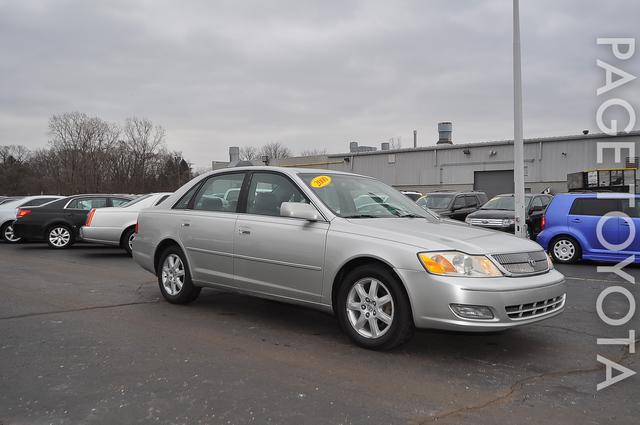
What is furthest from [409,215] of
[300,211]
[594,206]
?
[594,206]

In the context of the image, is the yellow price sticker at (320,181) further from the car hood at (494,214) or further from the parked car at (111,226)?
the car hood at (494,214)

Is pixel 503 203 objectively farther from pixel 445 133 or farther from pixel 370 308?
pixel 445 133

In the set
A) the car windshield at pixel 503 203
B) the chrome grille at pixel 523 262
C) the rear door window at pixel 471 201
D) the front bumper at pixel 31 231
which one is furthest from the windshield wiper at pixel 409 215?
the rear door window at pixel 471 201

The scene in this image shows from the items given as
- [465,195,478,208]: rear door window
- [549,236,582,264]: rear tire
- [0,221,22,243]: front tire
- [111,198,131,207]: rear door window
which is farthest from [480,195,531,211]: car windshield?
[0,221,22,243]: front tire

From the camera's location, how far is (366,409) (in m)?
3.29

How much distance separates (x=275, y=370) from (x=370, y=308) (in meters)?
0.98

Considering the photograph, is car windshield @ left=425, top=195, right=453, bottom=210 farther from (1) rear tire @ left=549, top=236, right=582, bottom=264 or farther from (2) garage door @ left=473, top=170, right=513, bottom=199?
(2) garage door @ left=473, top=170, right=513, bottom=199

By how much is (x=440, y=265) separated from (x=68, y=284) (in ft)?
19.8

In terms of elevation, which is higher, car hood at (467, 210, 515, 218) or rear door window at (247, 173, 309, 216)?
rear door window at (247, 173, 309, 216)

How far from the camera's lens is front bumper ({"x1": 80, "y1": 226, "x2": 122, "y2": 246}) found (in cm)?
1183

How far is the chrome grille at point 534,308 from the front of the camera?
413 centimetres

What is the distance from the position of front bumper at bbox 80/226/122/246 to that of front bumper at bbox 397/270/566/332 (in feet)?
30.4

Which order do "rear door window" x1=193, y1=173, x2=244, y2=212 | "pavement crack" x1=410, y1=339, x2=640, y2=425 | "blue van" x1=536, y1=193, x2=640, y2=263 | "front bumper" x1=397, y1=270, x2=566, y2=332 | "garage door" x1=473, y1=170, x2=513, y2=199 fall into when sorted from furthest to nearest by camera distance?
"garage door" x1=473, y1=170, x2=513, y2=199 < "blue van" x1=536, y1=193, x2=640, y2=263 < "rear door window" x1=193, y1=173, x2=244, y2=212 < "front bumper" x1=397, y1=270, x2=566, y2=332 < "pavement crack" x1=410, y1=339, x2=640, y2=425

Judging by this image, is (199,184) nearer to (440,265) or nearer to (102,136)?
(440,265)
